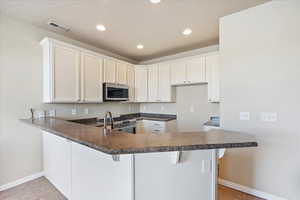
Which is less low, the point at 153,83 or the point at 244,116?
the point at 153,83

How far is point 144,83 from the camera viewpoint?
4.33 meters

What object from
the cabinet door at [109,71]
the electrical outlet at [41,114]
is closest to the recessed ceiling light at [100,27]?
the cabinet door at [109,71]

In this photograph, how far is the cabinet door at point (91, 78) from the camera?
2959 millimetres

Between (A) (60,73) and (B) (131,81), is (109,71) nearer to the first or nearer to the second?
(B) (131,81)

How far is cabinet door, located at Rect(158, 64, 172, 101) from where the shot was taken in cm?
401

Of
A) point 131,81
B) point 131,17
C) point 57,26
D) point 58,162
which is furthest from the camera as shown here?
point 131,81

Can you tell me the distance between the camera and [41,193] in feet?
7.12

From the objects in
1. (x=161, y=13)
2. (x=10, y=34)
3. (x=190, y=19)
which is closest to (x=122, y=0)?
(x=161, y=13)

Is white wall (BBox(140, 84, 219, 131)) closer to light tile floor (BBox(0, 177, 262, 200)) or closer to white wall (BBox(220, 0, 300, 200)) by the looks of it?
white wall (BBox(220, 0, 300, 200))

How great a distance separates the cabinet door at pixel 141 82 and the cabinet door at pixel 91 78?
1.29 m

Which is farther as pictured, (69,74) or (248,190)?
(69,74)

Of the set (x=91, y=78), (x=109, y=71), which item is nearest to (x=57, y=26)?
(x=91, y=78)

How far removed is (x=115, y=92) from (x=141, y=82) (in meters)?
1.00

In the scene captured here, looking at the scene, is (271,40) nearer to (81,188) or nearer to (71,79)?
(81,188)
